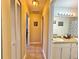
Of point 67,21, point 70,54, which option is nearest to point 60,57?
point 70,54

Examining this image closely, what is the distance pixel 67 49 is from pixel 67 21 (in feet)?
5.13

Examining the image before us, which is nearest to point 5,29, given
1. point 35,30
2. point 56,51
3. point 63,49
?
point 56,51

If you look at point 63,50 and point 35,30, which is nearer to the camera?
point 63,50

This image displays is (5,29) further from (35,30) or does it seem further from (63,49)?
(35,30)

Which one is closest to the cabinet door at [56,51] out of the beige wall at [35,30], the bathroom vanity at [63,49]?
the bathroom vanity at [63,49]

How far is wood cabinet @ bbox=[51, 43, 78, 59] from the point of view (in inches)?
180

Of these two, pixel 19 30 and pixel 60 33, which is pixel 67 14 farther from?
pixel 19 30

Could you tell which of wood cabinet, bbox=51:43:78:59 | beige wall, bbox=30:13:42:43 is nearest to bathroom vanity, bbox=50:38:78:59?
wood cabinet, bbox=51:43:78:59

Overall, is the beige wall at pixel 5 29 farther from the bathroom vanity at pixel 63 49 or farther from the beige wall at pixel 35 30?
the beige wall at pixel 35 30

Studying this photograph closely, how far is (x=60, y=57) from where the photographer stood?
182 inches

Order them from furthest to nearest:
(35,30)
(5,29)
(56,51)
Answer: (35,30) → (56,51) → (5,29)

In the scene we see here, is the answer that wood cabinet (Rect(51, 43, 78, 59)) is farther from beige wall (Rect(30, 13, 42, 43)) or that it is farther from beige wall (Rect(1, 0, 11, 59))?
beige wall (Rect(30, 13, 42, 43))

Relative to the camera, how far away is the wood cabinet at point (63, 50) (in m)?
4.57

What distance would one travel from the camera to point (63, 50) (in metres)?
4.60
